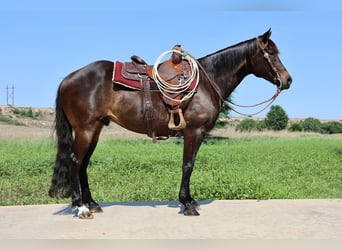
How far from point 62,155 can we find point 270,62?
2824 mm

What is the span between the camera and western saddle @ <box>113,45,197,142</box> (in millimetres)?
4992

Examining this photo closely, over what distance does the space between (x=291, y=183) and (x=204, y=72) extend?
554 centimetres

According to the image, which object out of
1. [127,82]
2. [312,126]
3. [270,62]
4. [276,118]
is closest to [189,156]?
[127,82]

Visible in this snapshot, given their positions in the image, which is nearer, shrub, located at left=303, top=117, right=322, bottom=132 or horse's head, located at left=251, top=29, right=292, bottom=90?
horse's head, located at left=251, top=29, right=292, bottom=90

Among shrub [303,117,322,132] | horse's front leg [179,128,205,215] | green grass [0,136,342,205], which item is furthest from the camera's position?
shrub [303,117,322,132]

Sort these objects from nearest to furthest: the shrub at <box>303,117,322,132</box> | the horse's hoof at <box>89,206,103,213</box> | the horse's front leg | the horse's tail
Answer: the horse's front leg → the horse's tail → the horse's hoof at <box>89,206,103,213</box> → the shrub at <box>303,117,322,132</box>

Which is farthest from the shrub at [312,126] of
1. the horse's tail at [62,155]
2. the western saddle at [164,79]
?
the horse's tail at [62,155]

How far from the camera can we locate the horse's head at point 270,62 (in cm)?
519

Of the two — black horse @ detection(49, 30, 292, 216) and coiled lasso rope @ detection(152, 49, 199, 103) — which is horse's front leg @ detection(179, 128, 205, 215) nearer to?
black horse @ detection(49, 30, 292, 216)

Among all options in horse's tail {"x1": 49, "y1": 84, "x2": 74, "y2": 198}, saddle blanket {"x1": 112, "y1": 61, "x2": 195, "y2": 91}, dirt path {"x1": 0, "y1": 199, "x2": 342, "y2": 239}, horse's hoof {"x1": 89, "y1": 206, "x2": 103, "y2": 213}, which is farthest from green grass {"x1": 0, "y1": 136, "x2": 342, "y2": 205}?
saddle blanket {"x1": 112, "y1": 61, "x2": 195, "y2": 91}

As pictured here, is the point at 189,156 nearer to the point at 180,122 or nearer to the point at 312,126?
the point at 180,122

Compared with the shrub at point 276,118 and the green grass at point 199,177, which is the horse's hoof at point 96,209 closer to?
the green grass at point 199,177

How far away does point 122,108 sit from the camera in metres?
5.09

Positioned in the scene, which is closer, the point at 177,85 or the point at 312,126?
the point at 177,85
